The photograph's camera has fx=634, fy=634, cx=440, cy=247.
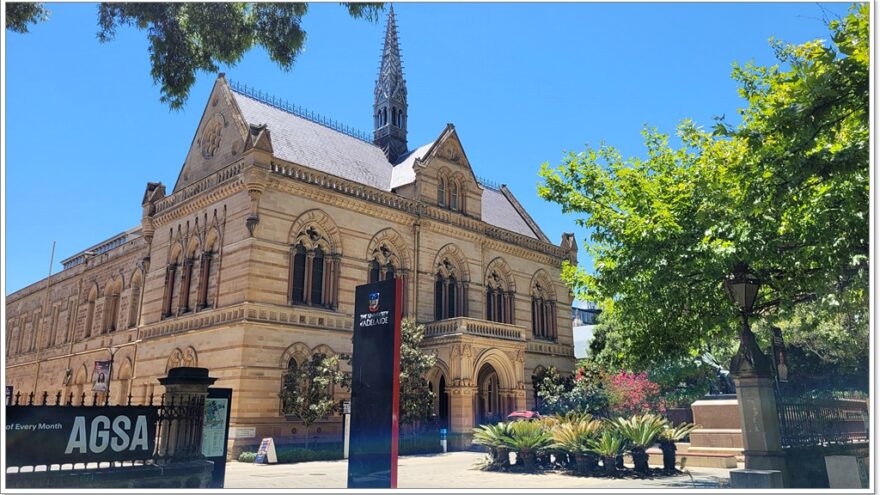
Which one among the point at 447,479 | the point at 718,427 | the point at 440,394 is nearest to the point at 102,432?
the point at 447,479

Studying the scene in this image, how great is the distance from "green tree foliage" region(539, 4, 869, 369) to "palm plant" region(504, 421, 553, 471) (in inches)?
130

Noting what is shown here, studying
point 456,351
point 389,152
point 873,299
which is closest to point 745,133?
point 873,299

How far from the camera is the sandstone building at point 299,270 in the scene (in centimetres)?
2436

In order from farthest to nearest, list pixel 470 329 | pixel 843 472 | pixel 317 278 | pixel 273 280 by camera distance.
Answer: pixel 470 329 < pixel 317 278 < pixel 273 280 < pixel 843 472

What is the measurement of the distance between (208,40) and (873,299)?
11.6 m

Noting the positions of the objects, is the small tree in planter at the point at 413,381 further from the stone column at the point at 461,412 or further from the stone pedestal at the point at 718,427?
the stone pedestal at the point at 718,427

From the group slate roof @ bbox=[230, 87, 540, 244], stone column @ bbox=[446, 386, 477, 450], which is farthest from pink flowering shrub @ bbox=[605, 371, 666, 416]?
slate roof @ bbox=[230, 87, 540, 244]

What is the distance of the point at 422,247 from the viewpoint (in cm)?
3033

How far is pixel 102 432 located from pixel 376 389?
189 inches

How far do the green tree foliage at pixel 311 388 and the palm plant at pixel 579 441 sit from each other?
928 cm

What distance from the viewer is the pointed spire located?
37219 millimetres

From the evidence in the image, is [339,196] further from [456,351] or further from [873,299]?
[873,299]

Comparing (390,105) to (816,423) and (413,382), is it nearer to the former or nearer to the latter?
(413,382)

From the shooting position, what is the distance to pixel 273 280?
2447cm
